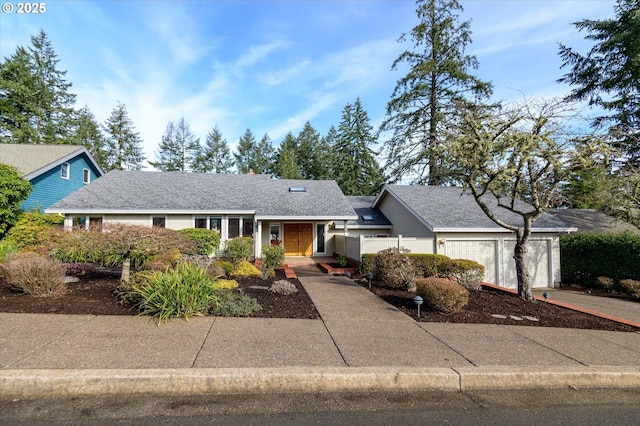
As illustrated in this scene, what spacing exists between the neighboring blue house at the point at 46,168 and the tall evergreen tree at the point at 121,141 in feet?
53.1

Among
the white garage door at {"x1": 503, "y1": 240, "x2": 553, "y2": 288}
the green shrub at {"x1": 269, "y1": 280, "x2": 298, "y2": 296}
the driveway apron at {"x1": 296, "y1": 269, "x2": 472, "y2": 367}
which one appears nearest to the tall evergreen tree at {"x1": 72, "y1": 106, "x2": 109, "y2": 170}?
the green shrub at {"x1": 269, "y1": 280, "x2": 298, "y2": 296}

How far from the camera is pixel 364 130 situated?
36.3 meters

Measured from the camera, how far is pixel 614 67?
56.0ft

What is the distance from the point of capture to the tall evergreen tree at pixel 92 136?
31938 millimetres

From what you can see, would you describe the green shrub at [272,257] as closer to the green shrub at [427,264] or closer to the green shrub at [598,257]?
the green shrub at [427,264]

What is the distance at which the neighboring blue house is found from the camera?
16109mm

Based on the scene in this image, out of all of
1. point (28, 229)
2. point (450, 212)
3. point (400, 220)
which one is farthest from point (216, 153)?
point (450, 212)

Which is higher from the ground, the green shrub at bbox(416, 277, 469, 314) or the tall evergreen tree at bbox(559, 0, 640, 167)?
the tall evergreen tree at bbox(559, 0, 640, 167)

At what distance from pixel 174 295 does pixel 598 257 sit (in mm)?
15671

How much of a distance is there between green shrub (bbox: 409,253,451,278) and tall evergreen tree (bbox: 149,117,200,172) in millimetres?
32736

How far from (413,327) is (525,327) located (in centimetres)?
226

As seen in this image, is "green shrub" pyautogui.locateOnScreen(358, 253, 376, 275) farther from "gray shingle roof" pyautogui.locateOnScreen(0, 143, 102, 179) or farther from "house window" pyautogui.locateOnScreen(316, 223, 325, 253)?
"gray shingle roof" pyautogui.locateOnScreen(0, 143, 102, 179)

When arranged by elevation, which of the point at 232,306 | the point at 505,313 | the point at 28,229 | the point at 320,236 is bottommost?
the point at 505,313

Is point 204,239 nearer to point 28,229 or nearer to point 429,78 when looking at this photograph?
point 28,229
